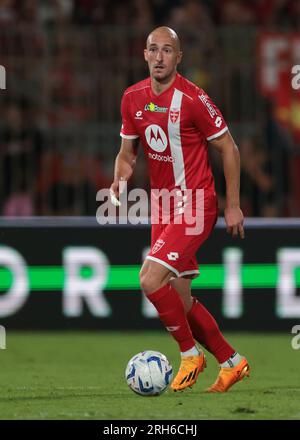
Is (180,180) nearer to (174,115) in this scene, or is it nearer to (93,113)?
(174,115)

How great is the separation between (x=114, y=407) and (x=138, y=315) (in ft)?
17.5

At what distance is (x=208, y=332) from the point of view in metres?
8.23

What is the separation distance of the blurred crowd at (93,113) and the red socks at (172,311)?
538 cm

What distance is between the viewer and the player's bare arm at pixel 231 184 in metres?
7.90

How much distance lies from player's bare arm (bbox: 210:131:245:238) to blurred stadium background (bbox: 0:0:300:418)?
9.94 ft

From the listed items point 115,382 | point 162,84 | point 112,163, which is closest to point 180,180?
point 162,84

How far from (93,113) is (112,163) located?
2.06ft

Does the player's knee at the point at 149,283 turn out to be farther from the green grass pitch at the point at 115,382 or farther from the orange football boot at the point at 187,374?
the green grass pitch at the point at 115,382

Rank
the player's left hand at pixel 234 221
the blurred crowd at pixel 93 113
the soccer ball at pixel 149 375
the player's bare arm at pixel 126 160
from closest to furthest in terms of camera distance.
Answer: the soccer ball at pixel 149 375
the player's left hand at pixel 234 221
the player's bare arm at pixel 126 160
the blurred crowd at pixel 93 113

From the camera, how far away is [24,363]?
1030 centimetres

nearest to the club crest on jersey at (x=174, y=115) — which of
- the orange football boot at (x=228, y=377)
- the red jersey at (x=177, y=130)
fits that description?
the red jersey at (x=177, y=130)

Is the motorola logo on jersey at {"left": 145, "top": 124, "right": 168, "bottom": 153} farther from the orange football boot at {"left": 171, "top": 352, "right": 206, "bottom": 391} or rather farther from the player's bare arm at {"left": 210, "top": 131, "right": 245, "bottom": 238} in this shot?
the orange football boot at {"left": 171, "top": 352, "right": 206, "bottom": 391}
